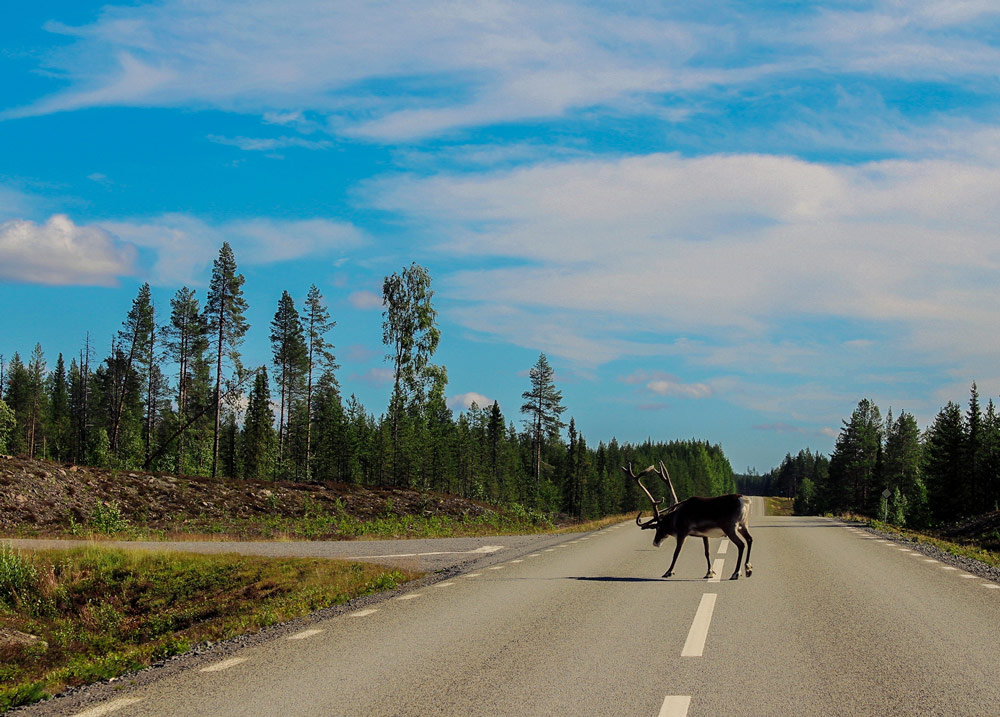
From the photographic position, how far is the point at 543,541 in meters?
24.3

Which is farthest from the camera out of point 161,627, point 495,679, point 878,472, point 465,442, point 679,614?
point 465,442

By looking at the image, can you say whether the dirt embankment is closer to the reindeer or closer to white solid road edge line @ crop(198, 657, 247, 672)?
the reindeer

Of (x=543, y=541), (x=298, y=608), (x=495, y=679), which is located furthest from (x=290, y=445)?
(x=495, y=679)

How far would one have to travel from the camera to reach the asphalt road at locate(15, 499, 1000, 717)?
559cm

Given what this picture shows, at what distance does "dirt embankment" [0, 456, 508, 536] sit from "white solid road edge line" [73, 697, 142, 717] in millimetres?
19953

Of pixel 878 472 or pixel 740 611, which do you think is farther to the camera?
pixel 878 472

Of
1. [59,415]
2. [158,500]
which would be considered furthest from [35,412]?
[158,500]

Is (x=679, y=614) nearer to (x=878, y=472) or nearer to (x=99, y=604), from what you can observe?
(x=99, y=604)

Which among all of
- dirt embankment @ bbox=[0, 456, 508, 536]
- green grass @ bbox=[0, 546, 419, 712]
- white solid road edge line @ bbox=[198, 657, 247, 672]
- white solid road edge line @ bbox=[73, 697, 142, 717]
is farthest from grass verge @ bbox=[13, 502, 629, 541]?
white solid road edge line @ bbox=[73, 697, 142, 717]

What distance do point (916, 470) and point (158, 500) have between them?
330ft

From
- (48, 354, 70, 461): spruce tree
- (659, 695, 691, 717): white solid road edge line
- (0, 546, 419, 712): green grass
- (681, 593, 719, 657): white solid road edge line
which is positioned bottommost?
(0, 546, 419, 712): green grass

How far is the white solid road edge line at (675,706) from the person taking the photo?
206 inches

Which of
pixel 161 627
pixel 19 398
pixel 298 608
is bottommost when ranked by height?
pixel 161 627

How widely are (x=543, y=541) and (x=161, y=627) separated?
1258 centimetres
